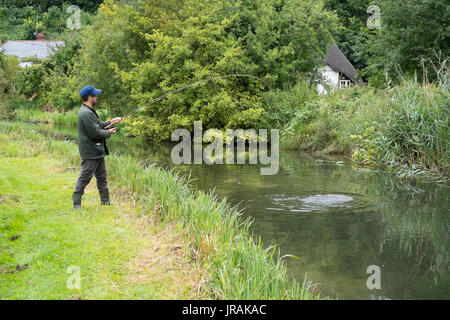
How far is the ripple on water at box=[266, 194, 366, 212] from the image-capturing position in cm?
978

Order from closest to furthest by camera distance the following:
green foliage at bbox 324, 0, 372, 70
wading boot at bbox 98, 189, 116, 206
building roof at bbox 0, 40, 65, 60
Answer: wading boot at bbox 98, 189, 116, 206, green foliage at bbox 324, 0, 372, 70, building roof at bbox 0, 40, 65, 60

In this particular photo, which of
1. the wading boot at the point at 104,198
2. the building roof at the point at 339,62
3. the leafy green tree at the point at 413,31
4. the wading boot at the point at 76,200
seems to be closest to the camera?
the wading boot at the point at 76,200

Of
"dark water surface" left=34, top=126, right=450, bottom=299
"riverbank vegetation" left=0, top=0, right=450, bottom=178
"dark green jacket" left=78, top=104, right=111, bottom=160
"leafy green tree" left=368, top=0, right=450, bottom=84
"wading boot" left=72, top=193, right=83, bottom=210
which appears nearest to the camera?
"dark water surface" left=34, top=126, right=450, bottom=299

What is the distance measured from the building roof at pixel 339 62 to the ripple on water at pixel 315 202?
34.0m

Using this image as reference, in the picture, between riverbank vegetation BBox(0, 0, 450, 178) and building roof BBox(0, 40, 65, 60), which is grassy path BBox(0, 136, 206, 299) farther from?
building roof BBox(0, 40, 65, 60)

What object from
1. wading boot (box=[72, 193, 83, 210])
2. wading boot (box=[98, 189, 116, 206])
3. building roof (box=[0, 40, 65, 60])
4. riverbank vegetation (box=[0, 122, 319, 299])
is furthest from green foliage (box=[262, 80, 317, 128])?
building roof (box=[0, 40, 65, 60])

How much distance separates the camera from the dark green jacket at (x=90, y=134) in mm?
7500

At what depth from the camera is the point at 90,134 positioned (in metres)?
7.60

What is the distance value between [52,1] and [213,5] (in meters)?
61.4

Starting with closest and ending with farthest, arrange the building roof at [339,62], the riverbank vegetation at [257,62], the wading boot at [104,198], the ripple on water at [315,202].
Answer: the wading boot at [104,198], the ripple on water at [315,202], the riverbank vegetation at [257,62], the building roof at [339,62]

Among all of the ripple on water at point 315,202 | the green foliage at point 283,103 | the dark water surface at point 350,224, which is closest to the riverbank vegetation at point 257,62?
the green foliage at point 283,103

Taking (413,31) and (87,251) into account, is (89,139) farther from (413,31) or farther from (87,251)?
(413,31)

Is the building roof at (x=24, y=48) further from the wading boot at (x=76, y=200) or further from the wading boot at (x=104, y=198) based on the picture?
the wading boot at (x=76, y=200)

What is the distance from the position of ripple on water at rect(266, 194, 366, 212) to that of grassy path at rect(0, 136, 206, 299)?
10.9ft
